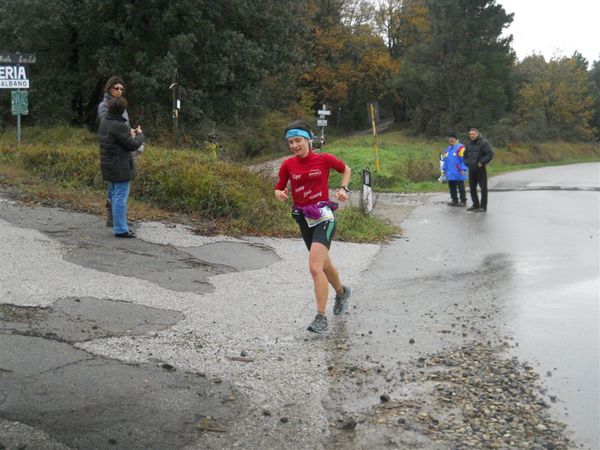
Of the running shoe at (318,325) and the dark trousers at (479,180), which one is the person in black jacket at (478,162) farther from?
the running shoe at (318,325)

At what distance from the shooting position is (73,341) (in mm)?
5293

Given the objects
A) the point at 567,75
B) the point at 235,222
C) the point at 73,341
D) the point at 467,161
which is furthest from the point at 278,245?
the point at 567,75

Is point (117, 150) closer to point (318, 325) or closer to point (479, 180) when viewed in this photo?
point (318, 325)

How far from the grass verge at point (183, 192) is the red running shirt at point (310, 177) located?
4412 mm

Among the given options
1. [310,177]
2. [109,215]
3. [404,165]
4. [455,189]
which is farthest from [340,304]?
[404,165]

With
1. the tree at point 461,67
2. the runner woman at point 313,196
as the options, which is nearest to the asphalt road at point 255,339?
the runner woman at point 313,196

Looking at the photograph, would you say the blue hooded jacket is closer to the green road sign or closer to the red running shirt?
the green road sign

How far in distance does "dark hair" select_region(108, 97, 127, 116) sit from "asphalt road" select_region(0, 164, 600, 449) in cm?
171

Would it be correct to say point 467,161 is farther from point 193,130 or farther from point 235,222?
point 193,130

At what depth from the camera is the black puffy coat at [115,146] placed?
348 inches

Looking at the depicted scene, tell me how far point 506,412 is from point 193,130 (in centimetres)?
2505

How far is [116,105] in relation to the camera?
28.7ft

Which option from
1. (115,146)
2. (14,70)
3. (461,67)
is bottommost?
(115,146)

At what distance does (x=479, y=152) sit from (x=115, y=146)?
9.86 meters
